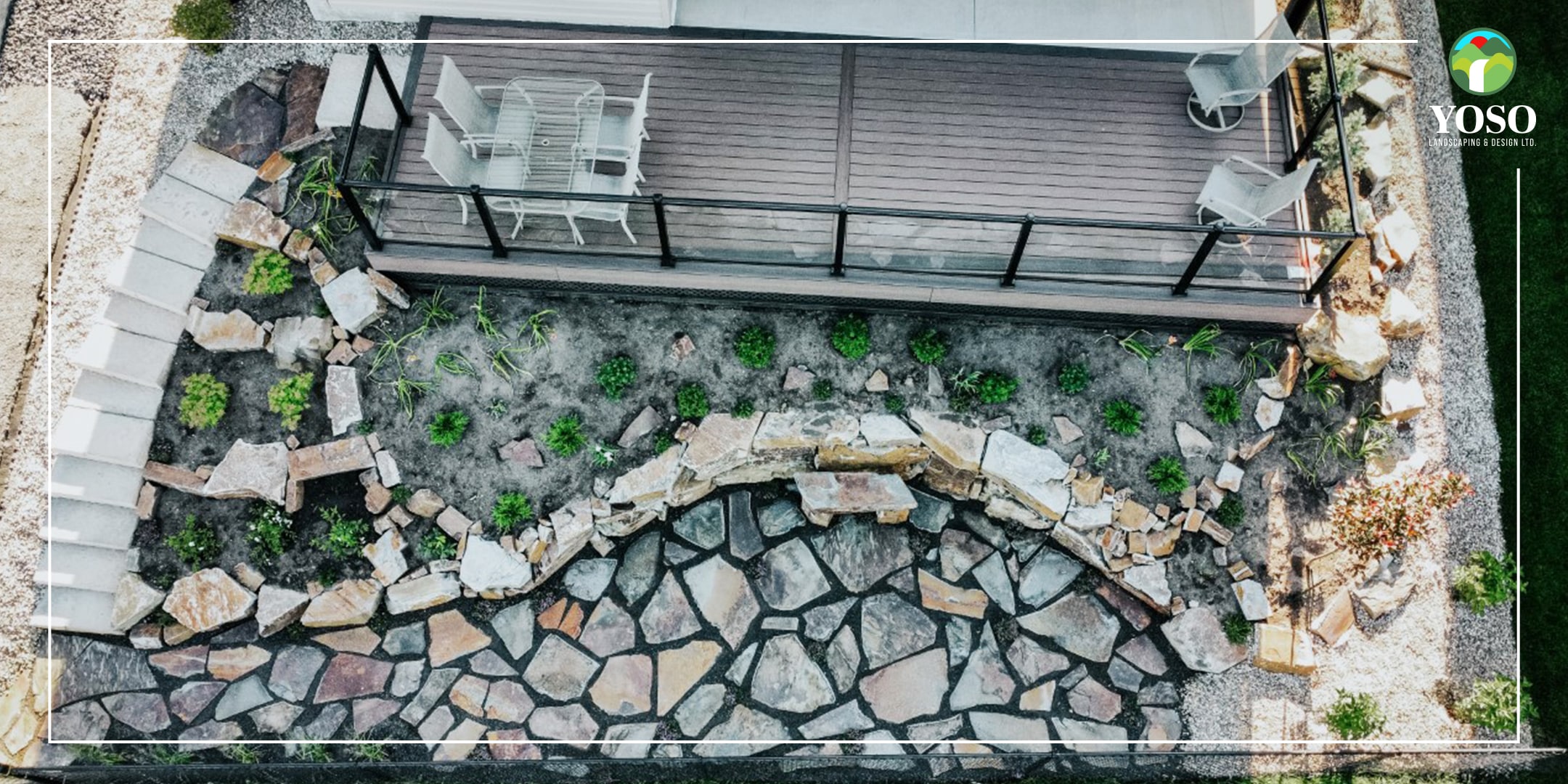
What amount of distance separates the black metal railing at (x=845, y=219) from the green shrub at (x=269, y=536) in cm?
227

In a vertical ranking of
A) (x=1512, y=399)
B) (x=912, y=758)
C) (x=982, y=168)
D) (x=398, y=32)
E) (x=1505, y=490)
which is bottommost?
(x=912, y=758)

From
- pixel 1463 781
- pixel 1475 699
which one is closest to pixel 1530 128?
pixel 1475 699

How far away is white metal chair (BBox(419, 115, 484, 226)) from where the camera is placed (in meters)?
7.35

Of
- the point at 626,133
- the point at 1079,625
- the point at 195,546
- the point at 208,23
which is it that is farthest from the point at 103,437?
the point at 1079,625

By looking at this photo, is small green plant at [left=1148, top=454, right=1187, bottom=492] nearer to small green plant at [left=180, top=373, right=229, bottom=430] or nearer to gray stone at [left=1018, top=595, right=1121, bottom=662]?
gray stone at [left=1018, top=595, right=1121, bottom=662]

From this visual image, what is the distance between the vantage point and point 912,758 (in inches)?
318

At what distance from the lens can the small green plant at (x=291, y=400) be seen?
27.7 feet

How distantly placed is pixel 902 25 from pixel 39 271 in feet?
24.8

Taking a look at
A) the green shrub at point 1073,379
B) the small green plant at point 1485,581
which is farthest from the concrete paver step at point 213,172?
the small green plant at point 1485,581

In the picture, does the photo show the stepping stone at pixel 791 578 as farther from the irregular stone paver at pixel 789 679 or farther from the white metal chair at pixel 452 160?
the white metal chair at pixel 452 160

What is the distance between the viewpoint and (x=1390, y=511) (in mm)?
8039

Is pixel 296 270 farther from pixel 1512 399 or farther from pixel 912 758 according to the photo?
pixel 1512 399

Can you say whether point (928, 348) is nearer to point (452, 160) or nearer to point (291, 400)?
point (452, 160)

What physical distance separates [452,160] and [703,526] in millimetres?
3382
